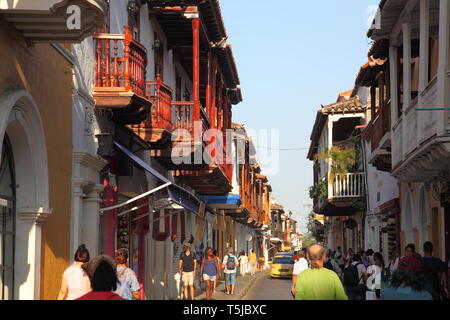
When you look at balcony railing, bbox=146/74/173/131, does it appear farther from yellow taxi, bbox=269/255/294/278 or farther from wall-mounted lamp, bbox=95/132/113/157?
yellow taxi, bbox=269/255/294/278

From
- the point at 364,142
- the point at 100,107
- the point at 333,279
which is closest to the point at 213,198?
the point at 364,142

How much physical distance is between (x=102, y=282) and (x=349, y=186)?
3060 centimetres

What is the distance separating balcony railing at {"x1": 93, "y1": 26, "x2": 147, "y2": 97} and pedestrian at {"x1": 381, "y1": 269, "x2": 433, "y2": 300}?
7.66 m

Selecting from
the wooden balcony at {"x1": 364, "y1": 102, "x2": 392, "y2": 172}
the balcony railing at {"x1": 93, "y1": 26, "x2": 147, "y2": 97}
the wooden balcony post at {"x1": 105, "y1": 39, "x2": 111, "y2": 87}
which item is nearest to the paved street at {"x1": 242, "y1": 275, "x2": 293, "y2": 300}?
the wooden balcony at {"x1": 364, "y1": 102, "x2": 392, "y2": 172}

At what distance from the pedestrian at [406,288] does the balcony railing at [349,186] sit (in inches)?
1093

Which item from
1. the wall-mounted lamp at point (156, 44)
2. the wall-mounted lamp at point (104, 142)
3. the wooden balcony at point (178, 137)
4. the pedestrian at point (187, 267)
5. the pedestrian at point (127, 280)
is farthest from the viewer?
the pedestrian at point (187, 267)

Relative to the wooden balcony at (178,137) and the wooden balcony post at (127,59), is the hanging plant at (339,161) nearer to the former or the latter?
the wooden balcony at (178,137)

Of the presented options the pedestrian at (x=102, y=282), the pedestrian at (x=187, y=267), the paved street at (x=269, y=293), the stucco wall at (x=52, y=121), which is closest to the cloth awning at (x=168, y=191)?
the stucco wall at (x=52, y=121)

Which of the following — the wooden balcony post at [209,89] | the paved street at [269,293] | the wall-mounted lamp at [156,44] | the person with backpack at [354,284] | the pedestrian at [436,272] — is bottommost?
the paved street at [269,293]

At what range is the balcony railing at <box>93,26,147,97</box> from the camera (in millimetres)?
14633

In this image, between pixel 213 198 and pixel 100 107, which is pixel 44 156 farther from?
pixel 213 198

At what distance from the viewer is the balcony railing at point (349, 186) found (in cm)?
3581

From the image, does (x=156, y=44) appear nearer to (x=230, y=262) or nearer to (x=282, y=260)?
(x=230, y=262)
